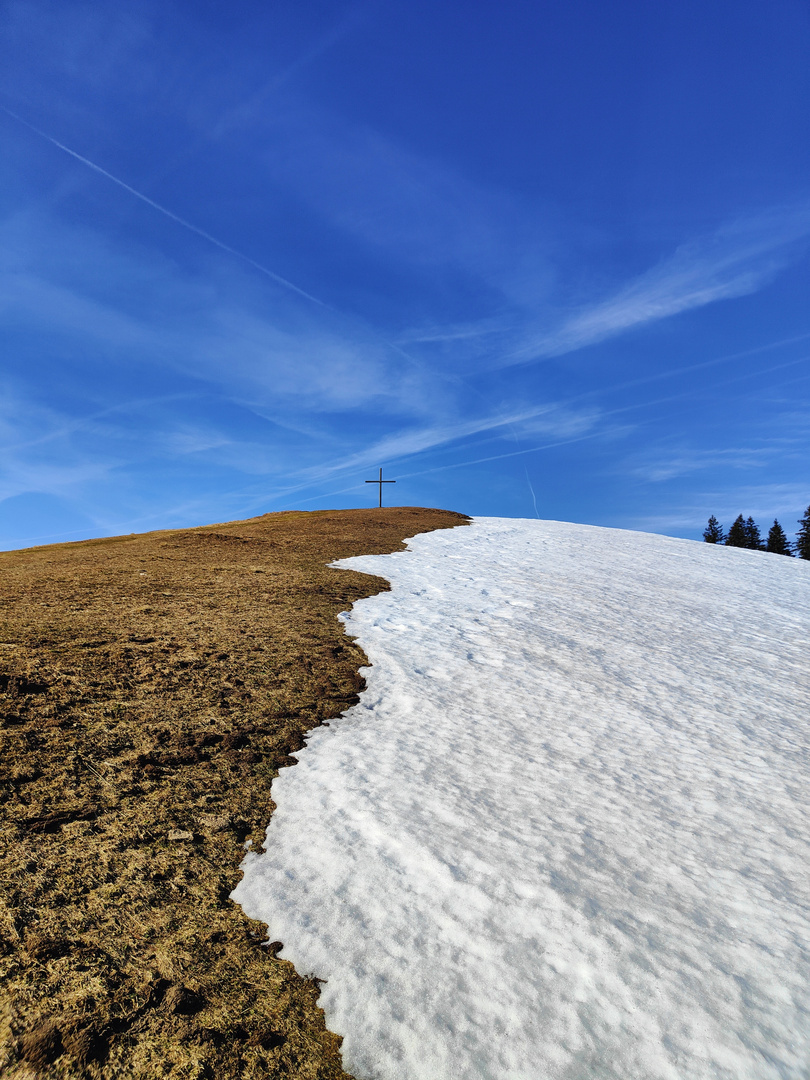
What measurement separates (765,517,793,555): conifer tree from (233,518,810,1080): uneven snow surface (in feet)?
222

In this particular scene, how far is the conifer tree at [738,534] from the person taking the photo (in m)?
66.5

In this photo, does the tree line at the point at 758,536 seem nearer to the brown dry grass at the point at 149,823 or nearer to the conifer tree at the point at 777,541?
the conifer tree at the point at 777,541

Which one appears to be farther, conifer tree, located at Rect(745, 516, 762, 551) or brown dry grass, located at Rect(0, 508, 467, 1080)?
conifer tree, located at Rect(745, 516, 762, 551)

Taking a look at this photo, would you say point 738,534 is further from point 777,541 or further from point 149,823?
point 149,823

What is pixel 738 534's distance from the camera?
67250 mm

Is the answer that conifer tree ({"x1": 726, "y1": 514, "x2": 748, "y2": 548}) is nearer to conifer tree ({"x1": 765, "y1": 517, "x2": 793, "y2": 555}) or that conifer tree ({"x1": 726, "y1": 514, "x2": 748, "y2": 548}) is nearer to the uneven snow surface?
conifer tree ({"x1": 765, "y1": 517, "x2": 793, "y2": 555})

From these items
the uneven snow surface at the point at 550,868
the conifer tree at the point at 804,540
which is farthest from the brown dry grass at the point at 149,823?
the conifer tree at the point at 804,540

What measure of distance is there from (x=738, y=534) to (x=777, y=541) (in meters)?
4.12

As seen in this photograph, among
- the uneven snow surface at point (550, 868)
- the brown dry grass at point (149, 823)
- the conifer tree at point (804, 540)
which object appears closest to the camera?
the brown dry grass at point (149, 823)

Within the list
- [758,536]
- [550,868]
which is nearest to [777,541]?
[758,536]

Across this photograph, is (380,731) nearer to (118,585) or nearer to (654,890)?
(654,890)

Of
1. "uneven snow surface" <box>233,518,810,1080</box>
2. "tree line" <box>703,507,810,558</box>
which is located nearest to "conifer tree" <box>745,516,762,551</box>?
"tree line" <box>703,507,810,558</box>

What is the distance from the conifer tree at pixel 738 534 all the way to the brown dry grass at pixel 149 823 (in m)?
70.8

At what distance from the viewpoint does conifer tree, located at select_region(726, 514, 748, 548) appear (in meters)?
66.5
